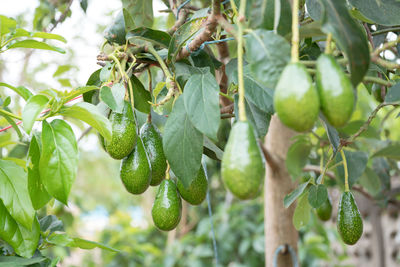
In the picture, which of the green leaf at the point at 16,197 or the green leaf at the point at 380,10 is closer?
the green leaf at the point at 380,10

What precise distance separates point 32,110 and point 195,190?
0.28 metres

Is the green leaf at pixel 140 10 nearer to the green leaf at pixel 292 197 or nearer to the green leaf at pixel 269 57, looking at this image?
the green leaf at pixel 292 197

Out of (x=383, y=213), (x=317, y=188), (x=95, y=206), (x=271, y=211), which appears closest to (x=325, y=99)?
(x=317, y=188)

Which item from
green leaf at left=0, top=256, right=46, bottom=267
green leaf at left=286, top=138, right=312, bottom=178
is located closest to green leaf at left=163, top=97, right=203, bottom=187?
green leaf at left=0, top=256, right=46, bottom=267

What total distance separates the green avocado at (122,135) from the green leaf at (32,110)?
0.11m

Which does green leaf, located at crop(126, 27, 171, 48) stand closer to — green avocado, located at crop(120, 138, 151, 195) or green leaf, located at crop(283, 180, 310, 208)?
green avocado, located at crop(120, 138, 151, 195)

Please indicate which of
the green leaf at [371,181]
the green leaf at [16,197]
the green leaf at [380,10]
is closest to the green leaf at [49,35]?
the green leaf at [16,197]

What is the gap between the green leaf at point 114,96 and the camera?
0.59 m

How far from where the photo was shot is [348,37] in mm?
412

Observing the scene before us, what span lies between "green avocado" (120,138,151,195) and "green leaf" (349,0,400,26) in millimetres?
373

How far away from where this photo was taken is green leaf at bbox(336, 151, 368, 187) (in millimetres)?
875

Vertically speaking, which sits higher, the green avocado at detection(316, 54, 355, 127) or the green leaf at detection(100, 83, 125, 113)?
the green avocado at detection(316, 54, 355, 127)

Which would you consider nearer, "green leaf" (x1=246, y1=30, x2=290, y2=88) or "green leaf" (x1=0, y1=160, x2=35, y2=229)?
"green leaf" (x1=246, y1=30, x2=290, y2=88)

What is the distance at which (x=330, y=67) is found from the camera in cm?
40
